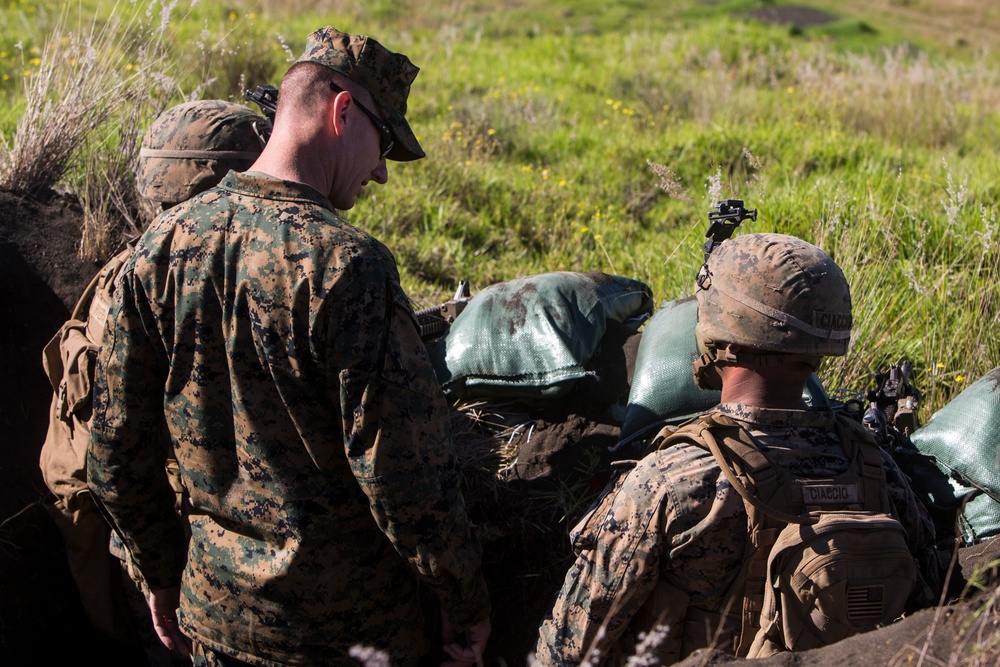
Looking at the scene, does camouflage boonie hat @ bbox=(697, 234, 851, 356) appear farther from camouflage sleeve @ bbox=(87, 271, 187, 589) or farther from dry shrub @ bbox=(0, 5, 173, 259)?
dry shrub @ bbox=(0, 5, 173, 259)

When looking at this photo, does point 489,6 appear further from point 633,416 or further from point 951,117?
point 633,416

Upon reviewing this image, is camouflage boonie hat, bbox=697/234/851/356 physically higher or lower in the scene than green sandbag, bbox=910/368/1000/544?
higher

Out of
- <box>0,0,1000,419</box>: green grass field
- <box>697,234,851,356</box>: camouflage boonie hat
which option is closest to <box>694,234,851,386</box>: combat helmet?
<box>697,234,851,356</box>: camouflage boonie hat

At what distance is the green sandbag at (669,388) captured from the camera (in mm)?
2748

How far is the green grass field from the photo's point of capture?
3984 millimetres

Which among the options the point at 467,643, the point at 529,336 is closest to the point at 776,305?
the point at 467,643

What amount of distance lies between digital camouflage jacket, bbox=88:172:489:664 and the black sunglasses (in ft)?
0.79

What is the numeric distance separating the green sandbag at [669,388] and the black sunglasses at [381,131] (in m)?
1.11

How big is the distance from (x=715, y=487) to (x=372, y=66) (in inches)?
46.4

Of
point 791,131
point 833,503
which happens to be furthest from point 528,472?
point 791,131

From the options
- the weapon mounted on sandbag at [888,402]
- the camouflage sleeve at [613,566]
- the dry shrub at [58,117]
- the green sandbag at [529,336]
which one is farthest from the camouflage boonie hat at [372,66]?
the dry shrub at [58,117]

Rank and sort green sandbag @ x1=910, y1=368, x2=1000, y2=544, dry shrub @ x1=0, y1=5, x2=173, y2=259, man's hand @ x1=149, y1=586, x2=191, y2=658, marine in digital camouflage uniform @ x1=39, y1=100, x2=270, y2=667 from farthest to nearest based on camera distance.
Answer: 1. dry shrub @ x1=0, y1=5, x2=173, y2=259
2. marine in digital camouflage uniform @ x1=39, y1=100, x2=270, y2=667
3. green sandbag @ x1=910, y1=368, x2=1000, y2=544
4. man's hand @ x1=149, y1=586, x2=191, y2=658

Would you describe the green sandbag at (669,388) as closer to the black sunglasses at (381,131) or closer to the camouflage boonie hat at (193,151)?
the black sunglasses at (381,131)

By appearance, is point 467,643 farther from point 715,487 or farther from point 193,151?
point 193,151
